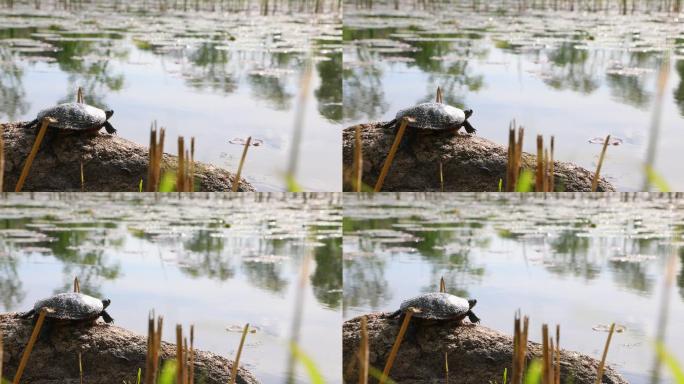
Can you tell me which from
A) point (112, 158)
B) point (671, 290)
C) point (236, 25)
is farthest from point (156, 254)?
point (671, 290)

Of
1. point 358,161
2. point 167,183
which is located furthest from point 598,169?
point 167,183

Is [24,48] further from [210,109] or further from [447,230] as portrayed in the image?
[447,230]

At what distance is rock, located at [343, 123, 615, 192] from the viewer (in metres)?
3.25

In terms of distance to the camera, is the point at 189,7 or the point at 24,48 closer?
the point at 24,48

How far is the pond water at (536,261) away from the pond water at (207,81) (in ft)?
1.06

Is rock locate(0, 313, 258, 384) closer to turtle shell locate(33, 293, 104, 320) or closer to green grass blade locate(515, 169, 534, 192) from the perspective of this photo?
turtle shell locate(33, 293, 104, 320)

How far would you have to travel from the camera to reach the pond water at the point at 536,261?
11.4 feet

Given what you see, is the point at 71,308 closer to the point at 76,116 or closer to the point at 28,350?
the point at 28,350

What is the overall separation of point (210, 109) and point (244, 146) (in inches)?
9.6

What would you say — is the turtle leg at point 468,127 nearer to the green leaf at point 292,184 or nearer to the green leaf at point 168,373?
the green leaf at point 292,184

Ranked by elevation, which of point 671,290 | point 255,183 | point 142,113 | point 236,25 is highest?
point 236,25

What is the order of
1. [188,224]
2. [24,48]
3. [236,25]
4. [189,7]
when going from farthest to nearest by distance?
[189,7], [236,25], [24,48], [188,224]

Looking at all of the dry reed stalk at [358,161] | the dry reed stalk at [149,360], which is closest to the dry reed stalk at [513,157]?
the dry reed stalk at [358,161]

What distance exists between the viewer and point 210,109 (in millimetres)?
3562
